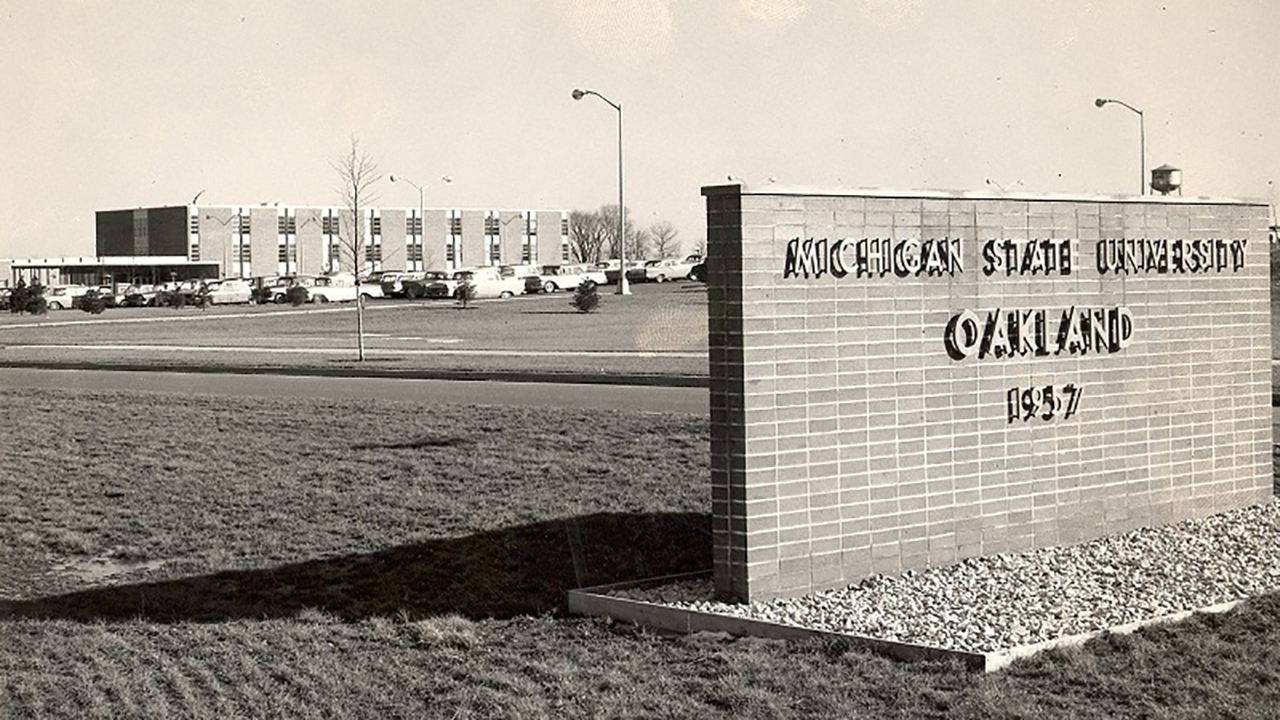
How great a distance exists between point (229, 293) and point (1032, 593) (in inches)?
2425

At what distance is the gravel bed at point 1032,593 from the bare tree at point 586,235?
351ft

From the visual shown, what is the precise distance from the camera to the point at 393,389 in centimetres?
2222

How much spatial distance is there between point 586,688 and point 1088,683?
2.58 meters

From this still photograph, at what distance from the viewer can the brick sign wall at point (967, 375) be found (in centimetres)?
967

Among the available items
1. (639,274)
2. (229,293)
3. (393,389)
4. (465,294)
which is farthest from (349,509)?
(639,274)

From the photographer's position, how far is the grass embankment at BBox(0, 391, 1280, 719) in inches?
323

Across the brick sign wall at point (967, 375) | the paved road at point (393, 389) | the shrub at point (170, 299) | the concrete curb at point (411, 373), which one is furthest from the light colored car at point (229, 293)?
the brick sign wall at point (967, 375)

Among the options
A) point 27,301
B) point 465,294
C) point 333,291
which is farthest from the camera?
point 333,291

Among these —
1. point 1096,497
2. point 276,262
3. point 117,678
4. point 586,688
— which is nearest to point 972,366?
point 1096,497

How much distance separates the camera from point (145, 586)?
11.8 meters

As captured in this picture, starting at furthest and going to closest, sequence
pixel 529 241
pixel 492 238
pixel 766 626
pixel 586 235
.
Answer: pixel 586 235 < pixel 529 241 < pixel 492 238 < pixel 766 626

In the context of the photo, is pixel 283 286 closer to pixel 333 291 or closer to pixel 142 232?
pixel 333 291

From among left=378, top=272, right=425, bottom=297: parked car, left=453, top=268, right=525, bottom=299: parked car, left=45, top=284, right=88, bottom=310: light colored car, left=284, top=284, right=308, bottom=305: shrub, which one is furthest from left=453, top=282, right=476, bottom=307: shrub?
left=45, top=284, right=88, bottom=310: light colored car

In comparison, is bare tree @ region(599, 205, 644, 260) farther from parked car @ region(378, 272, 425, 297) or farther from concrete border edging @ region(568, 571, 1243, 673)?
concrete border edging @ region(568, 571, 1243, 673)
